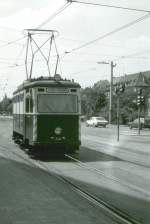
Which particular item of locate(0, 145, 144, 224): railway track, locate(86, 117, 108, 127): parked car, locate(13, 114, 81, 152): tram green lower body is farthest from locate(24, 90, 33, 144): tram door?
locate(86, 117, 108, 127): parked car

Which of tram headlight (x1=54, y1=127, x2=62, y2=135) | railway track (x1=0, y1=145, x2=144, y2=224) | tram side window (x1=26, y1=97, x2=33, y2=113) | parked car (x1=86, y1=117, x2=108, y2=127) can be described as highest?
tram side window (x1=26, y1=97, x2=33, y2=113)

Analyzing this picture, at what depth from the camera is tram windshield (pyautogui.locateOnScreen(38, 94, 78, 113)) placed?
1859 cm

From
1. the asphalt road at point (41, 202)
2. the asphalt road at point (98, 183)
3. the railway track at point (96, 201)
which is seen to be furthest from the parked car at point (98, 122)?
the asphalt road at point (41, 202)

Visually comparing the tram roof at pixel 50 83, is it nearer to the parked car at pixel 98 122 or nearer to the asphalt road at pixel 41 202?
the asphalt road at pixel 41 202

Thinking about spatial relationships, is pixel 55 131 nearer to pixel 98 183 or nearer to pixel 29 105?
pixel 29 105

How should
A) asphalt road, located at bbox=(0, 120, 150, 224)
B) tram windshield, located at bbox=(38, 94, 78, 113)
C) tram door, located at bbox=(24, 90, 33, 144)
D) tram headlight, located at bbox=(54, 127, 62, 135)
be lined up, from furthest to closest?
tram door, located at bbox=(24, 90, 33, 144) → tram windshield, located at bbox=(38, 94, 78, 113) → tram headlight, located at bbox=(54, 127, 62, 135) → asphalt road, located at bbox=(0, 120, 150, 224)

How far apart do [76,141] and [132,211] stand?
9978 millimetres

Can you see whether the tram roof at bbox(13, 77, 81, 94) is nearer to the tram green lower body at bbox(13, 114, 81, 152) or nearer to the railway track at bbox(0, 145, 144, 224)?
the tram green lower body at bbox(13, 114, 81, 152)

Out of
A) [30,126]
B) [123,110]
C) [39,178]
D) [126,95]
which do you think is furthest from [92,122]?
[39,178]

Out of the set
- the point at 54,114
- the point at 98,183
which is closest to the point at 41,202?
the point at 98,183

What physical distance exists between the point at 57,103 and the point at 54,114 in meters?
0.45

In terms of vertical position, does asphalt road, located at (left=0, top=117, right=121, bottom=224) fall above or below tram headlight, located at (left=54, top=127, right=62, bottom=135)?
below

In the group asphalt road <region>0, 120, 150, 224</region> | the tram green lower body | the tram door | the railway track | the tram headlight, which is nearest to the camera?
the railway track

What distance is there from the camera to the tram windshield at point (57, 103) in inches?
732
